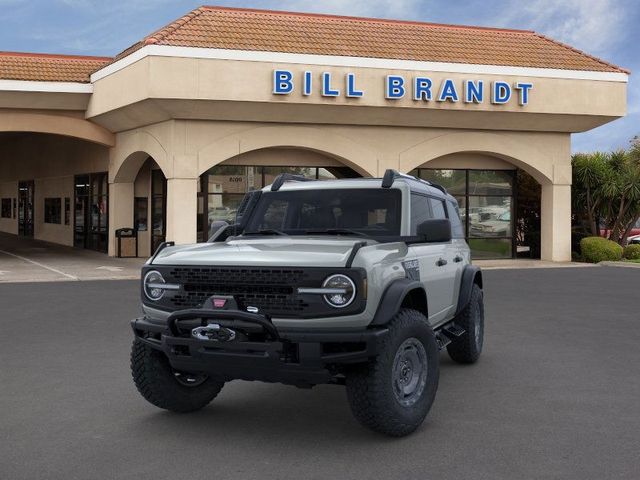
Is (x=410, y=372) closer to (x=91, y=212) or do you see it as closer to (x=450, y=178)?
(x=450, y=178)

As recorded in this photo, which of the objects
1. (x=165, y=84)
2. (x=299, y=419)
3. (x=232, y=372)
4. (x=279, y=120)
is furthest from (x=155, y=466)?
(x=279, y=120)

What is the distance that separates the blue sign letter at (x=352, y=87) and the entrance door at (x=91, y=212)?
11.4 meters

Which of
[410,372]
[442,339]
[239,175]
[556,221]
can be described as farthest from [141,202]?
[410,372]

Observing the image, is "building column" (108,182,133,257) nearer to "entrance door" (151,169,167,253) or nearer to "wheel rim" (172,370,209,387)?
"entrance door" (151,169,167,253)

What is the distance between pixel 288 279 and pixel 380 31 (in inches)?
843

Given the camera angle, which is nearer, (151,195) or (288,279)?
(288,279)

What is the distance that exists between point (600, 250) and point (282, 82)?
13.0 meters

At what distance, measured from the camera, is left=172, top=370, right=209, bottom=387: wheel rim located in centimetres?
612

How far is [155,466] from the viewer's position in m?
4.96

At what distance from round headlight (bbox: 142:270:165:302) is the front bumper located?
464mm

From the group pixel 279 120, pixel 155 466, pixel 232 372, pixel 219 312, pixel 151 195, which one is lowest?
pixel 155 466

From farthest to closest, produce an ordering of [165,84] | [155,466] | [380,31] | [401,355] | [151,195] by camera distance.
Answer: [151,195] → [380,31] → [165,84] → [401,355] → [155,466]

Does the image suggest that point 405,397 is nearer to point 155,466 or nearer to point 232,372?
point 232,372

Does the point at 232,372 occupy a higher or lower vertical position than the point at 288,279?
lower
